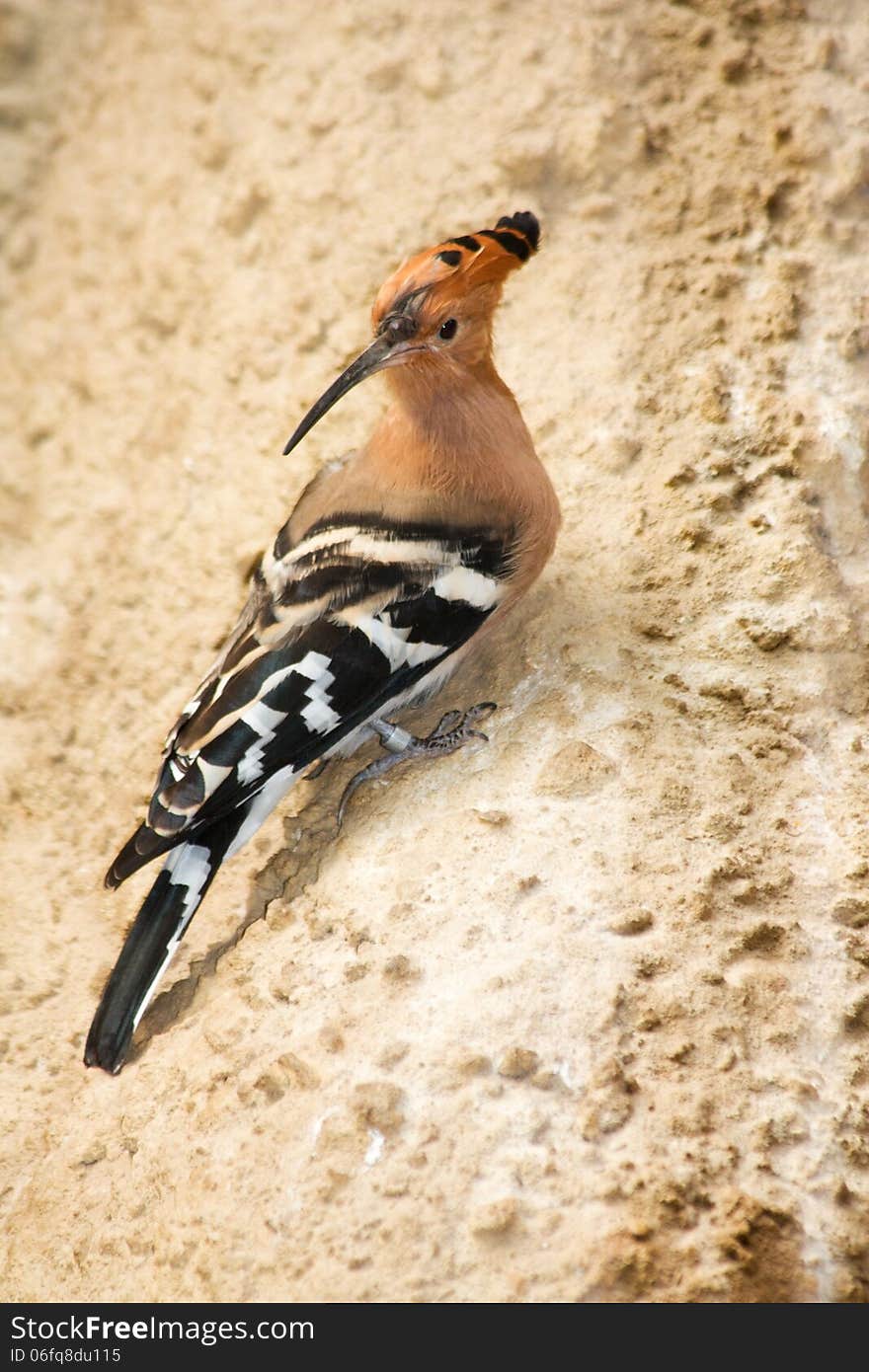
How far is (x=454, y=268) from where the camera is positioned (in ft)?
6.84

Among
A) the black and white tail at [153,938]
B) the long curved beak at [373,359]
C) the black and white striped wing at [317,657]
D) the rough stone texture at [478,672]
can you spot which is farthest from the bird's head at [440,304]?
the black and white tail at [153,938]

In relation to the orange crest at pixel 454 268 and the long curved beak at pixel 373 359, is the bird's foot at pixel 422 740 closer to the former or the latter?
the long curved beak at pixel 373 359

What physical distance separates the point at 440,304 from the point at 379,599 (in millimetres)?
478

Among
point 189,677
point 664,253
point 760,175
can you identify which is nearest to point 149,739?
point 189,677

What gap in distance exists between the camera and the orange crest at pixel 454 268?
2.09m

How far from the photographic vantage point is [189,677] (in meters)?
2.72

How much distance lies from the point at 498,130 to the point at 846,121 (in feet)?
2.39

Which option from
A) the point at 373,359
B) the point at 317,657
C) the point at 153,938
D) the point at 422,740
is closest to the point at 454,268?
the point at 373,359

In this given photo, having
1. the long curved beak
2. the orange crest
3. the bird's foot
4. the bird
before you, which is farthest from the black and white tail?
the orange crest

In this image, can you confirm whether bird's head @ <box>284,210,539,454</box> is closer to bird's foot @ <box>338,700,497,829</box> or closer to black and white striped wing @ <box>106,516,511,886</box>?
black and white striped wing @ <box>106,516,511,886</box>

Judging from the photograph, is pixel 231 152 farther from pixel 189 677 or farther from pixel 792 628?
pixel 792 628

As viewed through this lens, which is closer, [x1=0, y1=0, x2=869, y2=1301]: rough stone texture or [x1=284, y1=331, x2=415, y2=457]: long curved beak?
[x1=0, y1=0, x2=869, y2=1301]: rough stone texture

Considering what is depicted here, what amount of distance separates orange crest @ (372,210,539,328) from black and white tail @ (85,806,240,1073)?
0.86 meters

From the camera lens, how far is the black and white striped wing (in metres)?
2.05
